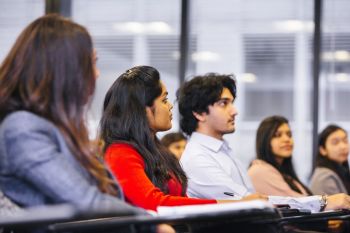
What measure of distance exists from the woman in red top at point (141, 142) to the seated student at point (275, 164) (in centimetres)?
157

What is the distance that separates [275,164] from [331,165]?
603 millimetres

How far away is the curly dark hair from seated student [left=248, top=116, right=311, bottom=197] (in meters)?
0.96

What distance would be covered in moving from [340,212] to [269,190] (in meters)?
1.64

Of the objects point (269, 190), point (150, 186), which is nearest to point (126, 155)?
point (150, 186)

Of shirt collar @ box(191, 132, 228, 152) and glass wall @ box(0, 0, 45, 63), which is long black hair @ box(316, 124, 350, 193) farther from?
glass wall @ box(0, 0, 45, 63)

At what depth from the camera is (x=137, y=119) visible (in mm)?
2572

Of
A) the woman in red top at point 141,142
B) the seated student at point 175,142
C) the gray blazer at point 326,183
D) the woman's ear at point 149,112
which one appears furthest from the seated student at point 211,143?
the seated student at point 175,142

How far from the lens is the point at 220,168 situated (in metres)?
3.17

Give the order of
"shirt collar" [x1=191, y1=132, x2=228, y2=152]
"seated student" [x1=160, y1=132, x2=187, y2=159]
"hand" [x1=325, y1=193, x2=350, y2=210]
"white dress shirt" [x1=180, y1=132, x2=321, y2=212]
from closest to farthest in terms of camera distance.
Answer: "hand" [x1=325, y1=193, x2=350, y2=210], "white dress shirt" [x1=180, y1=132, x2=321, y2=212], "shirt collar" [x1=191, y1=132, x2=228, y2=152], "seated student" [x1=160, y1=132, x2=187, y2=159]

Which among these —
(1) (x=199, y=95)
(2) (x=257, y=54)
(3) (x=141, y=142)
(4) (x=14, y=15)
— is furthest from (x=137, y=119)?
(4) (x=14, y=15)

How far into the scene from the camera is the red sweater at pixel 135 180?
7.69 ft

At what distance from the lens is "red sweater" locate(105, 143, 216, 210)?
2.34 metres

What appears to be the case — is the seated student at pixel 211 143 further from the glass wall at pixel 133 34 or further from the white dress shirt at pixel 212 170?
the glass wall at pixel 133 34

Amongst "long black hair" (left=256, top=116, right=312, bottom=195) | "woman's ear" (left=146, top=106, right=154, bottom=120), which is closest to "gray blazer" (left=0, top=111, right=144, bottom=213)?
"woman's ear" (left=146, top=106, right=154, bottom=120)
